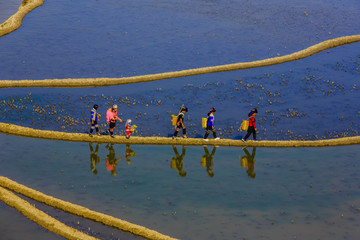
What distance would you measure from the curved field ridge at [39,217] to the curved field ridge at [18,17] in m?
24.4


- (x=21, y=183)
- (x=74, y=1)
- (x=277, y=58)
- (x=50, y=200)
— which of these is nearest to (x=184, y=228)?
(x=50, y=200)

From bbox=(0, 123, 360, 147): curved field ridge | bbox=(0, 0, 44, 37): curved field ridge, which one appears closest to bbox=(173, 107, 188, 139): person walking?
bbox=(0, 123, 360, 147): curved field ridge

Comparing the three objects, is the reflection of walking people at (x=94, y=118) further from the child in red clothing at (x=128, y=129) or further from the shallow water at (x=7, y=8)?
the shallow water at (x=7, y=8)

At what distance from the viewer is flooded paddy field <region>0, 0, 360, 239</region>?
2308 cm

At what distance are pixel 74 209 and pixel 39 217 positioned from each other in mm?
1306

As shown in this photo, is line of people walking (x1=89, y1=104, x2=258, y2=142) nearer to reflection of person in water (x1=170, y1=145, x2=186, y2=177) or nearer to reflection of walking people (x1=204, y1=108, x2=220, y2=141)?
reflection of walking people (x1=204, y1=108, x2=220, y2=141)

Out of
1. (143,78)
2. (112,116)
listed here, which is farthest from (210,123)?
(143,78)

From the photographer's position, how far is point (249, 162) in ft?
91.2

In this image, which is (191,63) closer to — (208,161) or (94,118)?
(94,118)

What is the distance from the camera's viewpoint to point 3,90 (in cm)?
3562

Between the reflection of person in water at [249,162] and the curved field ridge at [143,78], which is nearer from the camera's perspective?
the reflection of person in water at [249,162]

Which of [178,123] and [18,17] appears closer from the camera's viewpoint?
[178,123]

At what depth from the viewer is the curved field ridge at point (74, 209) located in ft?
70.5

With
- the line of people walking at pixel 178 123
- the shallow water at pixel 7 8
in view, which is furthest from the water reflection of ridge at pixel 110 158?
the shallow water at pixel 7 8
